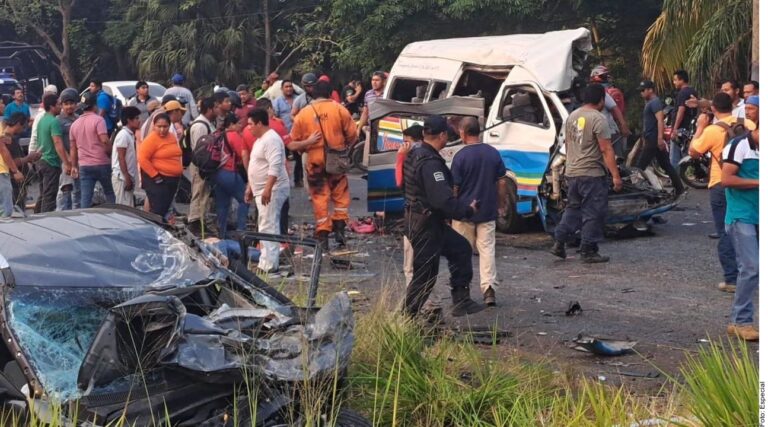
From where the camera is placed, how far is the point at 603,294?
387 inches

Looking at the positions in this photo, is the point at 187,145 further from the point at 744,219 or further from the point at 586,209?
the point at 744,219

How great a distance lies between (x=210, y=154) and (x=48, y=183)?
11.3 ft

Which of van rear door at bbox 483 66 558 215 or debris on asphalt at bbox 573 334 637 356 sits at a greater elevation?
van rear door at bbox 483 66 558 215

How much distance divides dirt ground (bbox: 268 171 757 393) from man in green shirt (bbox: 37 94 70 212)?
152 inches

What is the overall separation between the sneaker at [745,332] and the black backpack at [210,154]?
5689 millimetres

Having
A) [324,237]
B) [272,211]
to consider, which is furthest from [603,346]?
[324,237]

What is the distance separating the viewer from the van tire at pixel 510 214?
493 inches

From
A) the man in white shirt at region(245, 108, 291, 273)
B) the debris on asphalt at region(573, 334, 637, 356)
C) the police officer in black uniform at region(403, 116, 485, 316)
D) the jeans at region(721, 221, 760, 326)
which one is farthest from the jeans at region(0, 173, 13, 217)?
the jeans at region(721, 221, 760, 326)

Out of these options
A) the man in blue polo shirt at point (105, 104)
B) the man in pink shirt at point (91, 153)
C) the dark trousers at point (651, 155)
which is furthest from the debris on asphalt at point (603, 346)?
the man in blue polo shirt at point (105, 104)

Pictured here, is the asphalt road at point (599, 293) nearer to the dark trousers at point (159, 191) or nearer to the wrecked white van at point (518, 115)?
the wrecked white van at point (518, 115)

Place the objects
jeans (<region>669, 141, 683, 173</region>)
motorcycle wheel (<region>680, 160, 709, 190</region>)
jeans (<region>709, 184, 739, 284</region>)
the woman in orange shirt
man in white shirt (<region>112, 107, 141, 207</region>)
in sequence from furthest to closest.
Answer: jeans (<region>669, 141, 683, 173</region>) < motorcycle wheel (<region>680, 160, 709, 190</region>) < man in white shirt (<region>112, 107, 141, 207</region>) < the woman in orange shirt < jeans (<region>709, 184, 739, 284</region>)

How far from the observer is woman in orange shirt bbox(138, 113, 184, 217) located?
37.5 feet

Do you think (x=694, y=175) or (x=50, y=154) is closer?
(x=50, y=154)

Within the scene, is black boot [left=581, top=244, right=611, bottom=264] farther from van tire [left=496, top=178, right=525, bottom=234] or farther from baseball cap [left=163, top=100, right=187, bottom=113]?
baseball cap [left=163, top=100, right=187, bottom=113]
